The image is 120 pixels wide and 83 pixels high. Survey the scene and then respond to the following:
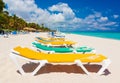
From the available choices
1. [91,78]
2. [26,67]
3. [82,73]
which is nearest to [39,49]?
[26,67]

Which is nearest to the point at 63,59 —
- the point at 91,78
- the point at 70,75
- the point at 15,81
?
the point at 70,75

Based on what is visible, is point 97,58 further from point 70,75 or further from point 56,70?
point 56,70

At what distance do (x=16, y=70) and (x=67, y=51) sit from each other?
214cm

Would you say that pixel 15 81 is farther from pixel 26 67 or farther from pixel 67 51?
pixel 67 51

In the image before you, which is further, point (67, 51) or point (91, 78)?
point (67, 51)

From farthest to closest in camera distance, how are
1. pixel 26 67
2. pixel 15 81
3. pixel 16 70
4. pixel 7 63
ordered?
1. pixel 7 63
2. pixel 26 67
3. pixel 16 70
4. pixel 15 81

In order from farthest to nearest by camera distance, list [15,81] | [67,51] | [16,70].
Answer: [67,51], [16,70], [15,81]

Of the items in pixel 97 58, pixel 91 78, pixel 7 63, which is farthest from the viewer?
pixel 7 63

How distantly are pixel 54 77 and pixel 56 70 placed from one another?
68 centimetres

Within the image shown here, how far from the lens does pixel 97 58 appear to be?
5.07m

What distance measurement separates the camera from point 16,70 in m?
5.43

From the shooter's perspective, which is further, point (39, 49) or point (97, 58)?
point (39, 49)

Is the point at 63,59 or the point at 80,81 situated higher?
the point at 63,59

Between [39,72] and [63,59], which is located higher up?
[63,59]
